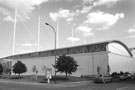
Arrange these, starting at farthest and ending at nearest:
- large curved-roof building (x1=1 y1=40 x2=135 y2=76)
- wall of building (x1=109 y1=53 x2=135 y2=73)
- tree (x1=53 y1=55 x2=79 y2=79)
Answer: wall of building (x1=109 y1=53 x2=135 y2=73), large curved-roof building (x1=1 y1=40 x2=135 y2=76), tree (x1=53 y1=55 x2=79 y2=79)

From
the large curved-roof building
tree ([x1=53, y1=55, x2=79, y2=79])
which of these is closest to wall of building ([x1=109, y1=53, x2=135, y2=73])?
the large curved-roof building

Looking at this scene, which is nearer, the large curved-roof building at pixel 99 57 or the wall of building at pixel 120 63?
the large curved-roof building at pixel 99 57

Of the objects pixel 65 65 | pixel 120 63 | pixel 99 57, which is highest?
pixel 99 57

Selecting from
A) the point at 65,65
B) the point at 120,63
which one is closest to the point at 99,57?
the point at 120,63

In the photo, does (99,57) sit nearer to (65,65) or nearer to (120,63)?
(120,63)

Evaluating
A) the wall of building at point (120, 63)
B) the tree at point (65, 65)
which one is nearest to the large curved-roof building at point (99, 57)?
the wall of building at point (120, 63)

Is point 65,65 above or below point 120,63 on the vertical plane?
below

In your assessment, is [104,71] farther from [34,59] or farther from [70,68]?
[34,59]

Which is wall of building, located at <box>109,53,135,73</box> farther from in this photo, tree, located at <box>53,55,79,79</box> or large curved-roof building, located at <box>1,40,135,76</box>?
tree, located at <box>53,55,79,79</box>

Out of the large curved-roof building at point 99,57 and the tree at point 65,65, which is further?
the large curved-roof building at point 99,57

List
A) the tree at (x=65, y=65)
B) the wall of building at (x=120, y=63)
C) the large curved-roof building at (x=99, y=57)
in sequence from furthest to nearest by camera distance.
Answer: the wall of building at (x=120, y=63) < the large curved-roof building at (x=99, y=57) < the tree at (x=65, y=65)

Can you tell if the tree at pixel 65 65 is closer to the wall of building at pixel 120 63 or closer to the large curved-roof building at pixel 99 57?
the large curved-roof building at pixel 99 57

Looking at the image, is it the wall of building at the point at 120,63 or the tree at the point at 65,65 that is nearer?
the tree at the point at 65,65

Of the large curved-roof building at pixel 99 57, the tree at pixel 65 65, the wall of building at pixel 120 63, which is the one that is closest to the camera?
the tree at pixel 65 65
